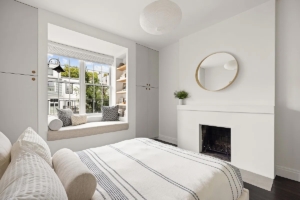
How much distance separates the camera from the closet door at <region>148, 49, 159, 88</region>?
4090 millimetres

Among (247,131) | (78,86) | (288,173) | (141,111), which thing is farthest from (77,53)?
(288,173)

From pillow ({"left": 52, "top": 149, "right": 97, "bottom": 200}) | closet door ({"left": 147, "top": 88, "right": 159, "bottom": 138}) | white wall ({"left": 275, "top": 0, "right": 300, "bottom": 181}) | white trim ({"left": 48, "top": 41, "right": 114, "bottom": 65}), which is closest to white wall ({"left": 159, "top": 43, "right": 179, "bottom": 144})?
closet door ({"left": 147, "top": 88, "right": 159, "bottom": 138})

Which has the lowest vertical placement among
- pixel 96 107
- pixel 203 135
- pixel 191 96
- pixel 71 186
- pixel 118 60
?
pixel 203 135

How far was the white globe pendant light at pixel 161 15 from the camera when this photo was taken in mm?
1454

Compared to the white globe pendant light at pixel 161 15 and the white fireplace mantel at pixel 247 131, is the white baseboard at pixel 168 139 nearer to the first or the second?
the white fireplace mantel at pixel 247 131

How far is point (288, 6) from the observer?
2.16 m

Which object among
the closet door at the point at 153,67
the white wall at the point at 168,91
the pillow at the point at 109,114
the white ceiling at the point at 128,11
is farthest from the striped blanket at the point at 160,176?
the closet door at the point at 153,67

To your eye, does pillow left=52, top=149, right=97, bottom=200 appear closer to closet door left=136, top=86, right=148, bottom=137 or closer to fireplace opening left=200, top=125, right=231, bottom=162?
fireplace opening left=200, top=125, right=231, bottom=162

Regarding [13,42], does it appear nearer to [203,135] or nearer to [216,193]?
[216,193]

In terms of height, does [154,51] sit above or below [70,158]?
above

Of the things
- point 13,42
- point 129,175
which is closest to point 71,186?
point 129,175

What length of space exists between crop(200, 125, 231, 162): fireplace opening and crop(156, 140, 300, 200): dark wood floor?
795 mm

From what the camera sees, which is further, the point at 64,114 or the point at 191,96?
the point at 191,96

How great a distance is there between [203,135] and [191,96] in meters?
0.88
